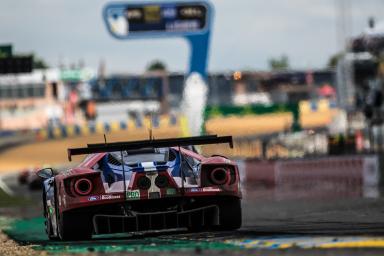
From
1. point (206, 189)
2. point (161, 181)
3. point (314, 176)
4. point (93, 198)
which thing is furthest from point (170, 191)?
point (314, 176)

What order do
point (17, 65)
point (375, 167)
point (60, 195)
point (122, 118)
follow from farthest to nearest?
point (122, 118), point (17, 65), point (375, 167), point (60, 195)

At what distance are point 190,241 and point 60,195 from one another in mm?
1428

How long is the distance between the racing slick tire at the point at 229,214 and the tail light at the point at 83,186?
48.7 inches

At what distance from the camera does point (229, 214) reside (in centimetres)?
1084

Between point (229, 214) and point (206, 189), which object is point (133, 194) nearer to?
point (206, 189)

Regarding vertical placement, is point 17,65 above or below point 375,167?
above

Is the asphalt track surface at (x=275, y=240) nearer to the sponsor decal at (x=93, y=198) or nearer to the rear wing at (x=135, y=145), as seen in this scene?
the sponsor decal at (x=93, y=198)

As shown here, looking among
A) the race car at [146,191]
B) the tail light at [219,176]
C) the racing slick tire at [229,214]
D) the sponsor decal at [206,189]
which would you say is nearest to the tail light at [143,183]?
the race car at [146,191]

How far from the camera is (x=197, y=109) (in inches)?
1241

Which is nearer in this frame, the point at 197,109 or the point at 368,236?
the point at 368,236

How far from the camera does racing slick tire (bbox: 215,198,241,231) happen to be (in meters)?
10.7

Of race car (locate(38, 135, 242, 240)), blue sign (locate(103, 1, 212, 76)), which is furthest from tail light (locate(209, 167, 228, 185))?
blue sign (locate(103, 1, 212, 76))

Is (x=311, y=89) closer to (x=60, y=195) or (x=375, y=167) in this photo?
(x=375, y=167)

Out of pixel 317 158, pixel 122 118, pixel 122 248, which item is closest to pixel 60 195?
pixel 122 248
